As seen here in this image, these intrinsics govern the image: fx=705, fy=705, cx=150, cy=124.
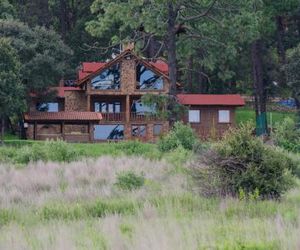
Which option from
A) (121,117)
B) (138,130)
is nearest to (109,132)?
(121,117)

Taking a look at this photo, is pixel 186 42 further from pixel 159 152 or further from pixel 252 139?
pixel 252 139

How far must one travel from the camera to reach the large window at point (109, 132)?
5681 centimetres

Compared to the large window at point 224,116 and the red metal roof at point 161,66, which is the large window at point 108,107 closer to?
the red metal roof at point 161,66

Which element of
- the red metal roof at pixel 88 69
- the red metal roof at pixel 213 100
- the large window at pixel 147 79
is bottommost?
the red metal roof at pixel 213 100

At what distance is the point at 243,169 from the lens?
1468 cm

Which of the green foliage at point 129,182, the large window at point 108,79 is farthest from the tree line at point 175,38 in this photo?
the green foliage at point 129,182

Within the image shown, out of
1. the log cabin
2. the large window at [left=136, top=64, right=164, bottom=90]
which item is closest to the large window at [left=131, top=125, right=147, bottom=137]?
the log cabin

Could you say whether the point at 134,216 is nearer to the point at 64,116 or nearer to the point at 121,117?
the point at 64,116

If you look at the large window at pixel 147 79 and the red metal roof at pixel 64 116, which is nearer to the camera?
the red metal roof at pixel 64 116

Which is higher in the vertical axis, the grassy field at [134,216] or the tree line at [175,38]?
the tree line at [175,38]

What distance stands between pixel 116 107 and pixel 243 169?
46.4 m

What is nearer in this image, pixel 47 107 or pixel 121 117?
pixel 121 117

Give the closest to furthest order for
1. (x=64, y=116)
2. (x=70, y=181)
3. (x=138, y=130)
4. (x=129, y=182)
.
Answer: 1. (x=129, y=182)
2. (x=70, y=181)
3. (x=64, y=116)
4. (x=138, y=130)

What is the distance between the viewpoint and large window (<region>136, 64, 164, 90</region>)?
58719mm
